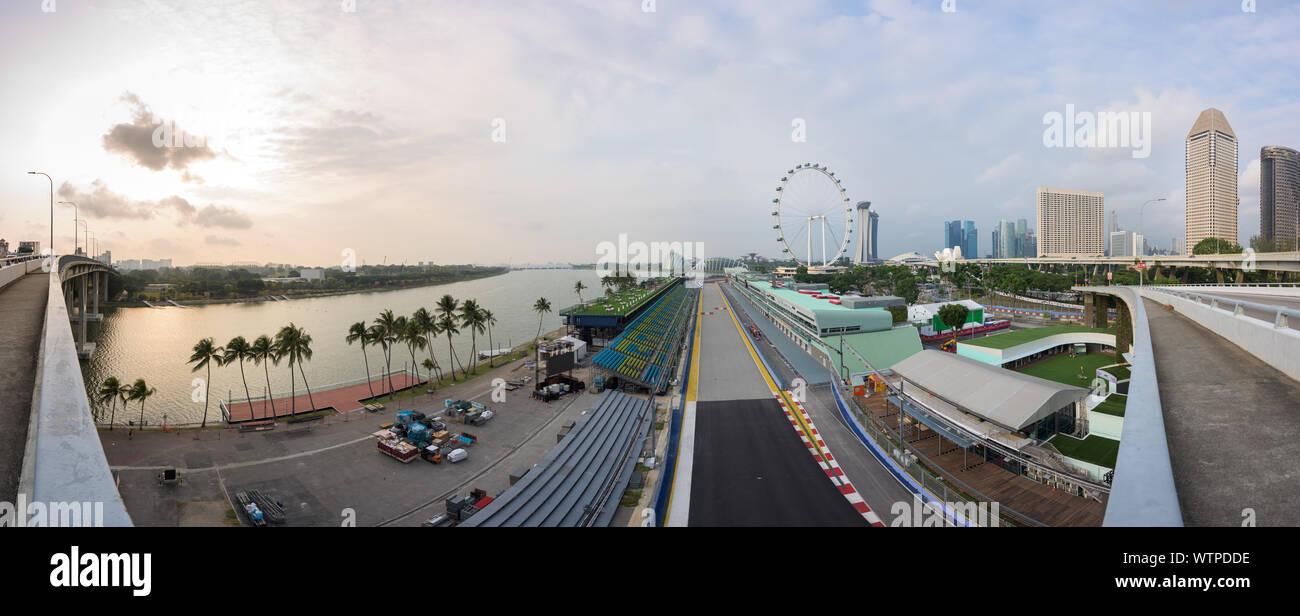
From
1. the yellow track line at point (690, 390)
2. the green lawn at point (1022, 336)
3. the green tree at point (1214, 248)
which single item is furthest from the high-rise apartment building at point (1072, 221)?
the yellow track line at point (690, 390)

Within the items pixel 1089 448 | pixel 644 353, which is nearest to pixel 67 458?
pixel 1089 448

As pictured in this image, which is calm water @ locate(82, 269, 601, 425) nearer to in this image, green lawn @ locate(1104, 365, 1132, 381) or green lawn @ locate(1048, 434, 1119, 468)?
green lawn @ locate(1048, 434, 1119, 468)

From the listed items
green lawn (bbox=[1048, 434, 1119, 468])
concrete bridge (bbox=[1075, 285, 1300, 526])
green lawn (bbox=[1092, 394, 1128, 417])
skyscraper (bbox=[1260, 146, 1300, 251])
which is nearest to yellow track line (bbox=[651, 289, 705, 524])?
concrete bridge (bbox=[1075, 285, 1300, 526])

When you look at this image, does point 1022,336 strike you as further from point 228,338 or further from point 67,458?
point 228,338

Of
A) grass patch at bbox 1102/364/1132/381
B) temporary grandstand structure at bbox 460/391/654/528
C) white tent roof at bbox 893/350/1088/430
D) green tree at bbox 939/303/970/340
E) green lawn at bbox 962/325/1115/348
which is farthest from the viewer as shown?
green tree at bbox 939/303/970/340

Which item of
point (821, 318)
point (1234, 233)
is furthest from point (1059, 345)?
point (1234, 233)

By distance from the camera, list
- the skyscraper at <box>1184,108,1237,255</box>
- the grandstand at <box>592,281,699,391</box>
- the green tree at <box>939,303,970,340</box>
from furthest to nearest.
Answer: the skyscraper at <box>1184,108,1237,255</box>
the green tree at <box>939,303,970,340</box>
the grandstand at <box>592,281,699,391</box>

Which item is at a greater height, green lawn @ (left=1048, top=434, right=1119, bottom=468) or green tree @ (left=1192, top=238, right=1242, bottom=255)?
green tree @ (left=1192, top=238, right=1242, bottom=255)
